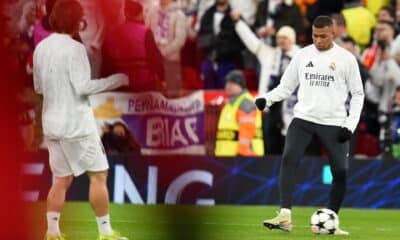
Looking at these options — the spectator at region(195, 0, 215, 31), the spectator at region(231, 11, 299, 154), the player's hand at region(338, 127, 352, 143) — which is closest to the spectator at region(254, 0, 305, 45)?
the spectator at region(231, 11, 299, 154)

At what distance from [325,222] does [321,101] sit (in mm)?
1176

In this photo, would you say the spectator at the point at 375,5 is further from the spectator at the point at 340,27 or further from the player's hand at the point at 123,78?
the player's hand at the point at 123,78

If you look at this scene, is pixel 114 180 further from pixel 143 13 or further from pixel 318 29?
pixel 143 13

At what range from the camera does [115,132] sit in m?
9.32

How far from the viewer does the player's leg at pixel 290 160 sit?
421 inches

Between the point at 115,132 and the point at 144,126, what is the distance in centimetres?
718

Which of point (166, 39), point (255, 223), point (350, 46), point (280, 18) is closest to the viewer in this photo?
point (166, 39)

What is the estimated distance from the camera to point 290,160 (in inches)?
423

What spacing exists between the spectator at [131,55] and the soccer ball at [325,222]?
9.13 m

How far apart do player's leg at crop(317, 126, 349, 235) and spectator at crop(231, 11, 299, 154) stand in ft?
15.8

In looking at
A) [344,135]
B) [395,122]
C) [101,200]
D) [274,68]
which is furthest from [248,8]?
[101,200]

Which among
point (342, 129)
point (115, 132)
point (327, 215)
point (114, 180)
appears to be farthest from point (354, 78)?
point (114, 180)

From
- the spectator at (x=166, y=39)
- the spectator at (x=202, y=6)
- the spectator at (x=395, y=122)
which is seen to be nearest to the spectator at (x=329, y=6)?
the spectator at (x=202, y=6)

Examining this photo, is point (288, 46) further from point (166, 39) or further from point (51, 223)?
point (51, 223)
